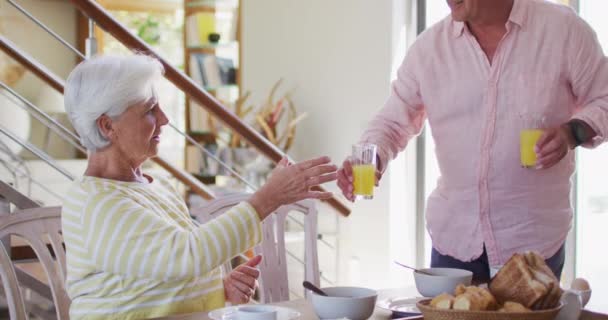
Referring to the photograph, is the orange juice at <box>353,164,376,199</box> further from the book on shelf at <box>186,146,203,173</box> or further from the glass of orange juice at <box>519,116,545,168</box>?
the book on shelf at <box>186,146,203,173</box>

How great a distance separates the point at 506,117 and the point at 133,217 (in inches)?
43.1

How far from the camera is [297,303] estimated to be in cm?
182

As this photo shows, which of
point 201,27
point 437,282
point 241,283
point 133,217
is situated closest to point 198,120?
point 201,27

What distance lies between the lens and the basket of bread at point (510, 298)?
4.40 ft

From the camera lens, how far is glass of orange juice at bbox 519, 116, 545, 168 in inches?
84.4

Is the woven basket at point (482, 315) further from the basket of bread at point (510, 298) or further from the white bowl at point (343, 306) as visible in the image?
the white bowl at point (343, 306)

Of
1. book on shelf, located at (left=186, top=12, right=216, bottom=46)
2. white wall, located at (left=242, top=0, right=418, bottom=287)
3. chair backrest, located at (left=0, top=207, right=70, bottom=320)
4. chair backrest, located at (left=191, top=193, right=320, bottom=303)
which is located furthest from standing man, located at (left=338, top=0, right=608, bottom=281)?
book on shelf, located at (left=186, top=12, right=216, bottom=46)

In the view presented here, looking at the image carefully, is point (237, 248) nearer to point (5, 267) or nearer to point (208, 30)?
point (5, 267)

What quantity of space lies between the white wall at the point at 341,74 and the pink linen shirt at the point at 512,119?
201cm

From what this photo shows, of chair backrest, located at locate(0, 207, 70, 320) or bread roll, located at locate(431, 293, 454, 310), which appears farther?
chair backrest, located at locate(0, 207, 70, 320)

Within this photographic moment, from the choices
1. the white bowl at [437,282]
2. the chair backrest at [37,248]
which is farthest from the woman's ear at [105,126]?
the white bowl at [437,282]

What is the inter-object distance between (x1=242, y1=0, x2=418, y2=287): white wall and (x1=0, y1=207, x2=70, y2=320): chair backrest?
2559 millimetres

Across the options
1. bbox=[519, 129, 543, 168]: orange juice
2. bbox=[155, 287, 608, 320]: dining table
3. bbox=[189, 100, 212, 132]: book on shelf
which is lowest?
bbox=[155, 287, 608, 320]: dining table

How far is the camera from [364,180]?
2.12m
